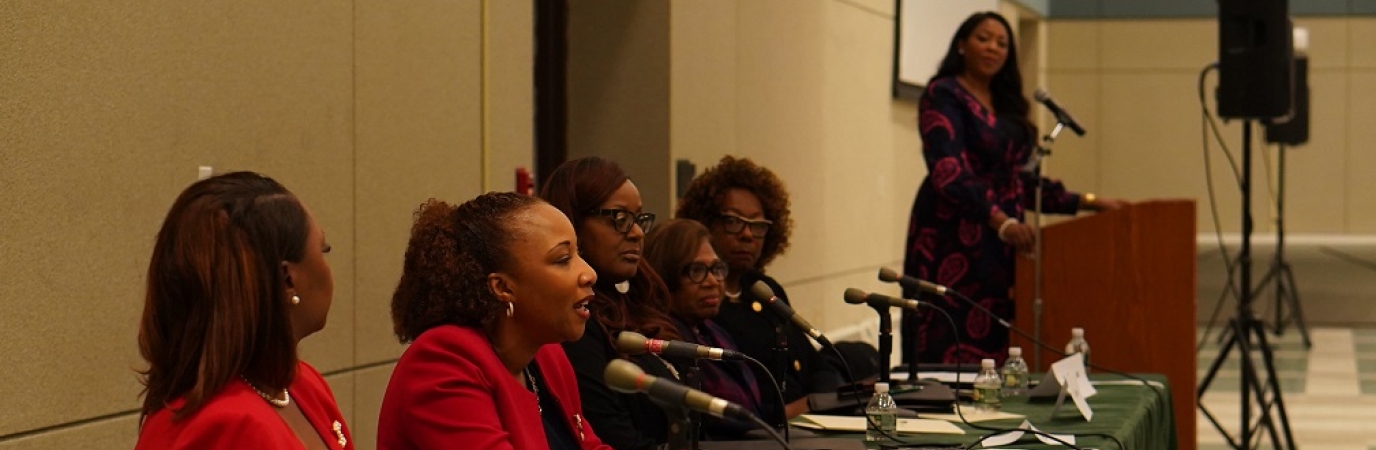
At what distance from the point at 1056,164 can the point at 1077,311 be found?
1040 centimetres

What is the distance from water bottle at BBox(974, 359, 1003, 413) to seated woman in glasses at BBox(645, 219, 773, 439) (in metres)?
0.53

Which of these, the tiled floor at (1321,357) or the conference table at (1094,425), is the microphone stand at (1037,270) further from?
the tiled floor at (1321,357)

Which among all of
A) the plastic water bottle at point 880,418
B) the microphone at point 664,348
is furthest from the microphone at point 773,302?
the microphone at point 664,348

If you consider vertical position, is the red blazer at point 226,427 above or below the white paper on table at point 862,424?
above

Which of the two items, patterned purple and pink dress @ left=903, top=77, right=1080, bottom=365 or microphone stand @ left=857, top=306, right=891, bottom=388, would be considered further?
patterned purple and pink dress @ left=903, top=77, right=1080, bottom=365

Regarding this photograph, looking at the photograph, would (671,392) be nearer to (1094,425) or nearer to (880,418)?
(880,418)

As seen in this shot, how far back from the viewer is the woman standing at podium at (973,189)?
17.9ft

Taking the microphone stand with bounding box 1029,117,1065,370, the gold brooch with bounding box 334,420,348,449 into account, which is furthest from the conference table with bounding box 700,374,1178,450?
the gold brooch with bounding box 334,420,348,449

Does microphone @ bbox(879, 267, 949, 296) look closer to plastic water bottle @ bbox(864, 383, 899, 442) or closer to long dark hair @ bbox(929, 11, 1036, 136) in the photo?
plastic water bottle @ bbox(864, 383, 899, 442)

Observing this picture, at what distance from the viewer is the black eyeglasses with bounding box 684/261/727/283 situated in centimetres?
369

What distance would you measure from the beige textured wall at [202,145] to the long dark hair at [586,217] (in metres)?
0.84

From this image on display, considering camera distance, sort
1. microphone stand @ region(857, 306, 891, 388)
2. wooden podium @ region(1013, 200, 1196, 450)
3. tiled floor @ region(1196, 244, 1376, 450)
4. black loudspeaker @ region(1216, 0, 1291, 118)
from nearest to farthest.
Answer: microphone stand @ region(857, 306, 891, 388)
wooden podium @ region(1013, 200, 1196, 450)
black loudspeaker @ region(1216, 0, 1291, 118)
tiled floor @ region(1196, 244, 1376, 450)

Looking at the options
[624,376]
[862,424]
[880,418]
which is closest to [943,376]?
[862,424]

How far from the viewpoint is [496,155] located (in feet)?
16.1
